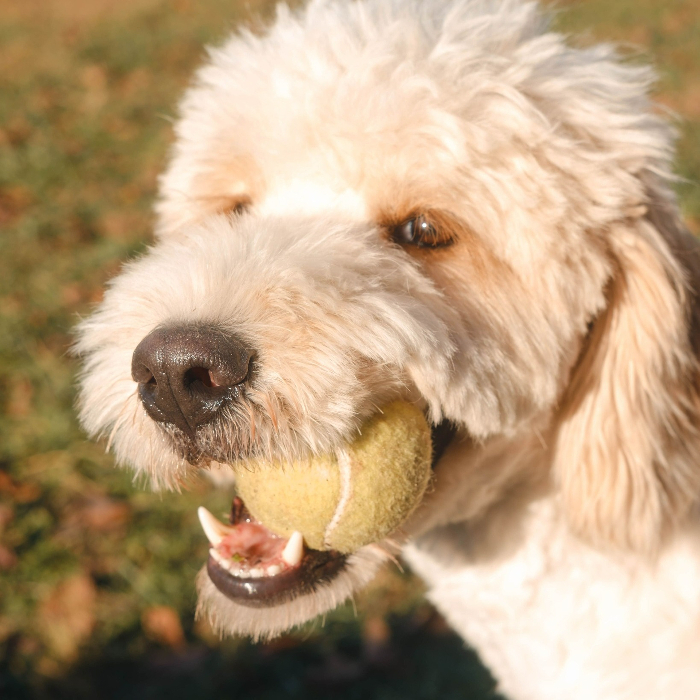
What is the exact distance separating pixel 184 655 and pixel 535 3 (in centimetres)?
238

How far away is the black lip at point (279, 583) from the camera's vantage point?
5.64ft

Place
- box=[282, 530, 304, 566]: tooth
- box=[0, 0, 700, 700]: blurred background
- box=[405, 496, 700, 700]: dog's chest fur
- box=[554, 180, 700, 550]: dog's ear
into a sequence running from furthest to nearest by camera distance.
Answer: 1. box=[0, 0, 700, 700]: blurred background
2. box=[405, 496, 700, 700]: dog's chest fur
3. box=[554, 180, 700, 550]: dog's ear
4. box=[282, 530, 304, 566]: tooth

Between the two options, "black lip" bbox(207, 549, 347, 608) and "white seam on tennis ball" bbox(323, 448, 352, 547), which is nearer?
"white seam on tennis ball" bbox(323, 448, 352, 547)

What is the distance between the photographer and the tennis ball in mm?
1567

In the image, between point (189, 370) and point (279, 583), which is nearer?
point (189, 370)

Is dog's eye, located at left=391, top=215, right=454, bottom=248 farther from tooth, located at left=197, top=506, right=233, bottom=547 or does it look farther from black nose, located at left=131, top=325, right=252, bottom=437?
tooth, located at left=197, top=506, right=233, bottom=547

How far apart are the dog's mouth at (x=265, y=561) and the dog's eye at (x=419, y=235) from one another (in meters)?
0.41

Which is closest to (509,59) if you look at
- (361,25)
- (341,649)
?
(361,25)

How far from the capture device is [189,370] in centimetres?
140

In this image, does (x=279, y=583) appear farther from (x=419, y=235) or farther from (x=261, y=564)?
(x=419, y=235)

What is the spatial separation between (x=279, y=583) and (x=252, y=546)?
0.42ft

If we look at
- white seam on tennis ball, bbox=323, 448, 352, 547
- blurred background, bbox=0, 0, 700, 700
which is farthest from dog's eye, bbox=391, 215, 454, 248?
blurred background, bbox=0, 0, 700, 700

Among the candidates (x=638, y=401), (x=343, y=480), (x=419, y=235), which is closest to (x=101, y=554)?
(x=343, y=480)

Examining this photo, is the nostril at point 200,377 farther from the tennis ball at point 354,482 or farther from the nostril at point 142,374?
the tennis ball at point 354,482
